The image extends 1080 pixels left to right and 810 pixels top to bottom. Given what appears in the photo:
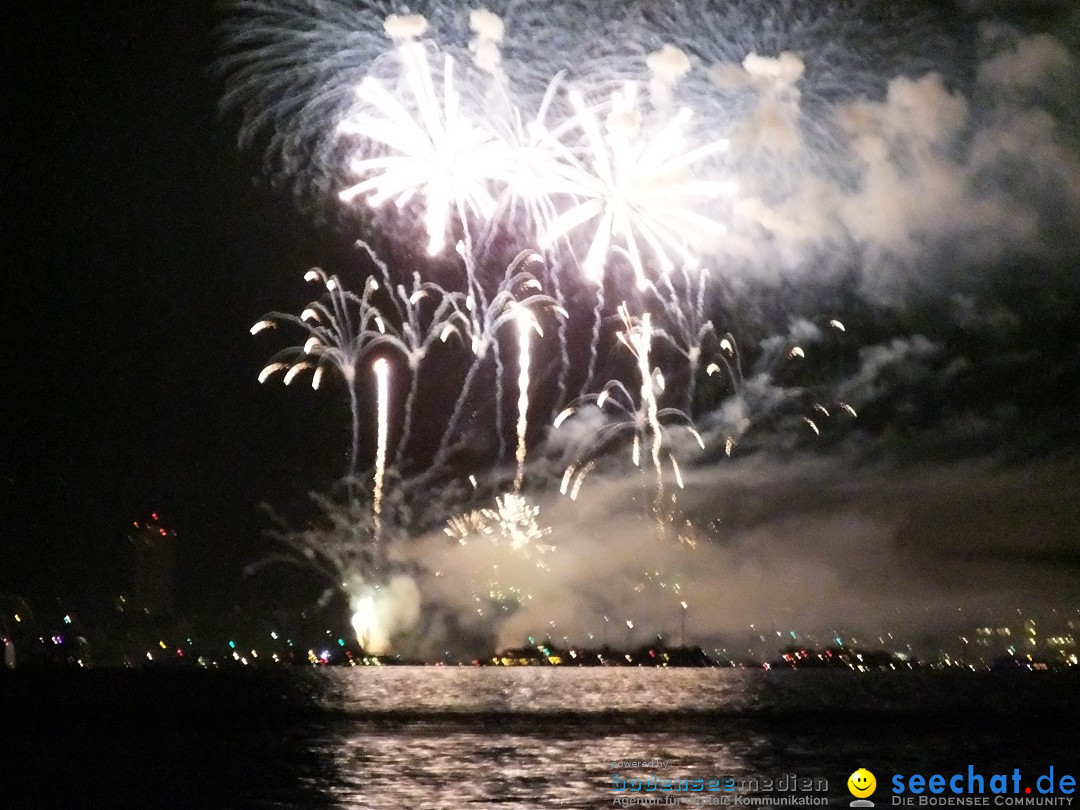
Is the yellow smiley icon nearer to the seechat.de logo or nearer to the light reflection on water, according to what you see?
the seechat.de logo

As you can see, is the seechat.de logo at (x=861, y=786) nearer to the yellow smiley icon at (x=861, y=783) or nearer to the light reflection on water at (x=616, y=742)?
the yellow smiley icon at (x=861, y=783)

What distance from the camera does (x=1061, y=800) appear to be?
96.7 feet

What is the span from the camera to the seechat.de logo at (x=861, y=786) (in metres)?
29.6

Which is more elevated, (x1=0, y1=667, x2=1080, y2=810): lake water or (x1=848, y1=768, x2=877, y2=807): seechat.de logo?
(x1=848, y1=768, x2=877, y2=807): seechat.de logo

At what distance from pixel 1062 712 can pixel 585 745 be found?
161 ft

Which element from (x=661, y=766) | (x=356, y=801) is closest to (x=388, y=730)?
(x=661, y=766)

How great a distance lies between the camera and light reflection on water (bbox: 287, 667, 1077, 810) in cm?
3328

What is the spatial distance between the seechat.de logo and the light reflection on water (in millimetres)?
384

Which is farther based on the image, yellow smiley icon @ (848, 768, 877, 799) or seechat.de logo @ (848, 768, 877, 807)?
yellow smiley icon @ (848, 768, 877, 799)

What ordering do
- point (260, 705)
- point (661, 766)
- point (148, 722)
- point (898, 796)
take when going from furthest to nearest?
point (260, 705), point (148, 722), point (661, 766), point (898, 796)

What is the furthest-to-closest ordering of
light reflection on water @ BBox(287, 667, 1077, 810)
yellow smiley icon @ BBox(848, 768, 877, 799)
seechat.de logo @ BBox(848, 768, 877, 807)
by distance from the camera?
light reflection on water @ BBox(287, 667, 1077, 810) → yellow smiley icon @ BBox(848, 768, 877, 799) → seechat.de logo @ BBox(848, 768, 877, 807)

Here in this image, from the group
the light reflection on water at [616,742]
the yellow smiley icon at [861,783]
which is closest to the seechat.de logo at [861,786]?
the yellow smiley icon at [861,783]

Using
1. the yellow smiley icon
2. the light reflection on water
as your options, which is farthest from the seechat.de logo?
the light reflection on water

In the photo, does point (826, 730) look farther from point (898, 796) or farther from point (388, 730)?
point (898, 796)
